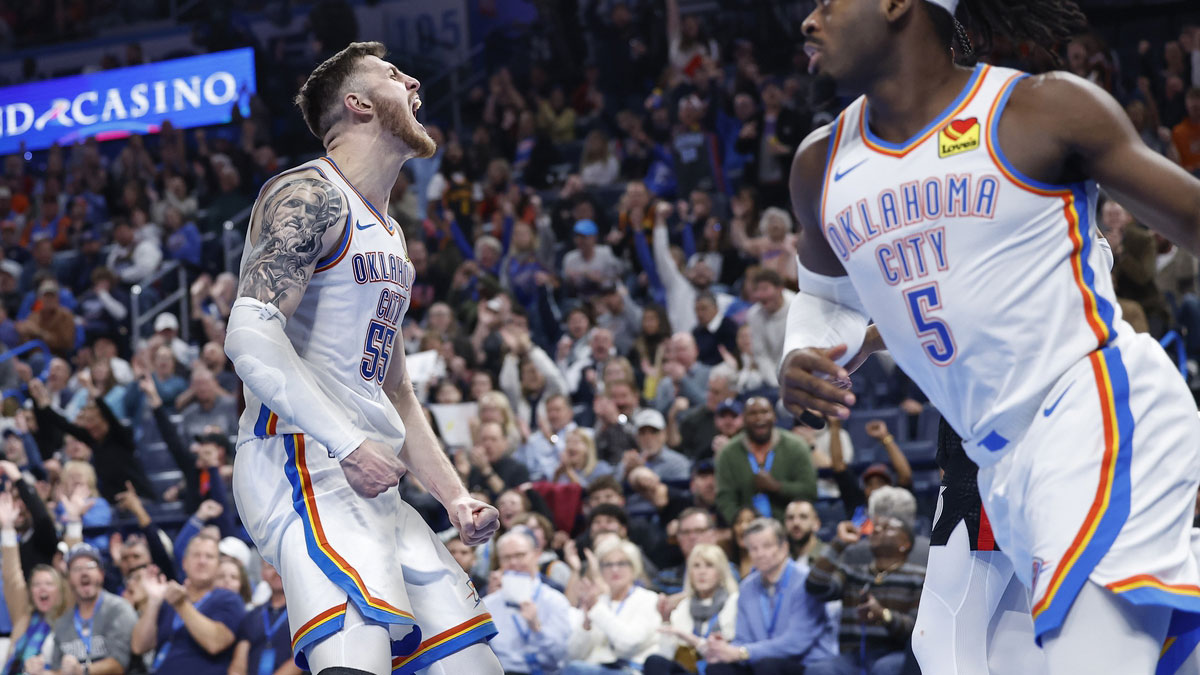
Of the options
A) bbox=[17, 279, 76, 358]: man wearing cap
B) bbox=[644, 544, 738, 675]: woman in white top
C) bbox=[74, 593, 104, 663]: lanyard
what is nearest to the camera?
bbox=[644, 544, 738, 675]: woman in white top

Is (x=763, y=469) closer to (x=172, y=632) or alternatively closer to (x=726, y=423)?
(x=726, y=423)

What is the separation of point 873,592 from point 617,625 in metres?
1.55

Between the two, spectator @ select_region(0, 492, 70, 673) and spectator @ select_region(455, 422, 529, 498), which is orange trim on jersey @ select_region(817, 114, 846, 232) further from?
spectator @ select_region(0, 492, 70, 673)

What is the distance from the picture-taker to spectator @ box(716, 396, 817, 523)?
26.2 ft

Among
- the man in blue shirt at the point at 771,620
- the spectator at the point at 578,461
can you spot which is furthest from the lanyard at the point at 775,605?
the spectator at the point at 578,461

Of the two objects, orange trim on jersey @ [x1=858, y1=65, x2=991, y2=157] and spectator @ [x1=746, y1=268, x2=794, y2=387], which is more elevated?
orange trim on jersey @ [x1=858, y1=65, x2=991, y2=157]

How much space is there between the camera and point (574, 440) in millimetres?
9188

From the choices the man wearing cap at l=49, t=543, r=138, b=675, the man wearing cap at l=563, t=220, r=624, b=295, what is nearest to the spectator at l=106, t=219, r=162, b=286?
the man wearing cap at l=563, t=220, r=624, b=295

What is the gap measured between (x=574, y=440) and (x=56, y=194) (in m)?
10.6

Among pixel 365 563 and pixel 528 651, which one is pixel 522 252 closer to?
pixel 528 651

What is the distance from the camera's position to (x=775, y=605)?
276 inches

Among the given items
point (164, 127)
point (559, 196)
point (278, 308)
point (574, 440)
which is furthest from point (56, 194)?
point (278, 308)

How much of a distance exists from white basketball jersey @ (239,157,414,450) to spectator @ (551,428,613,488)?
549cm

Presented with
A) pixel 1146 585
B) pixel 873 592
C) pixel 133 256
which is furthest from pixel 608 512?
pixel 133 256
